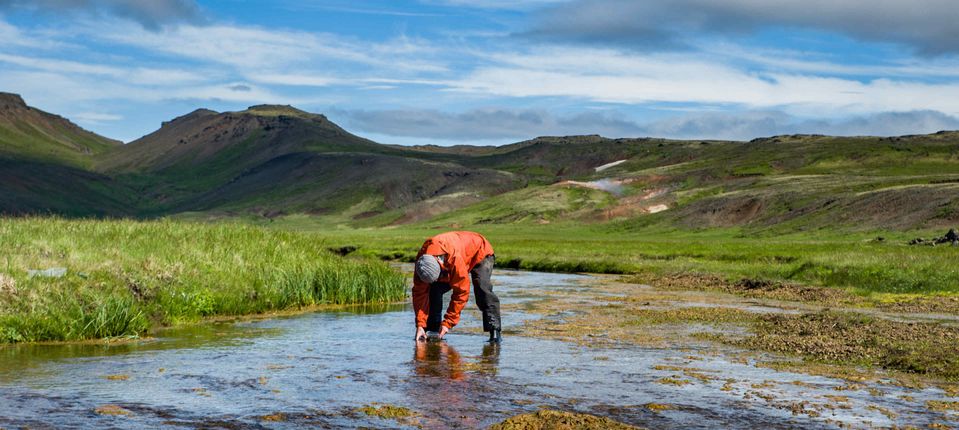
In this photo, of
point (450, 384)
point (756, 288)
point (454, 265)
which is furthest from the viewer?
point (756, 288)

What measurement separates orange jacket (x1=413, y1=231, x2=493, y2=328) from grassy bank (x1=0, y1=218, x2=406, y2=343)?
612 cm

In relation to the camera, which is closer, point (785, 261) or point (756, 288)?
point (756, 288)

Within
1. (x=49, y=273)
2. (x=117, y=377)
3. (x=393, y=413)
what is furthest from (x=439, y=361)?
(x=49, y=273)

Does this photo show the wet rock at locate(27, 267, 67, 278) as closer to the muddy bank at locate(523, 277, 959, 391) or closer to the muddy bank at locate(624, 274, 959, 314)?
the muddy bank at locate(523, 277, 959, 391)

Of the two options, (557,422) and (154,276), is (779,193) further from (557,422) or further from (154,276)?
(557,422)

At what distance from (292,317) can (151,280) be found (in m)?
3.57

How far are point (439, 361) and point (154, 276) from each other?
992cm

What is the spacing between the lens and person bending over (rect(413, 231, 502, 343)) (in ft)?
57.6

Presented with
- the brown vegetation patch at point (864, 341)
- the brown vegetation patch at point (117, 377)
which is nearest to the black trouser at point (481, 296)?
the brown vegetation patch at point (864, 341)

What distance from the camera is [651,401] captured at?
13500 mm

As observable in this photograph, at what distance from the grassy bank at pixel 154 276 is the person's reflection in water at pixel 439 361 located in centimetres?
619

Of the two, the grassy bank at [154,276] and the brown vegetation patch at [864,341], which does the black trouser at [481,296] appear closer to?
the brown vegetation patch at [864,341]

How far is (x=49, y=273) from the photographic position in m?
20.9

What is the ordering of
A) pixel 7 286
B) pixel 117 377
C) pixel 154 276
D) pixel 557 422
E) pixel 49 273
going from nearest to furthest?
1. pixel 557 422
2. pixel 117 377
3. pixel 7 286
4. pixel 49 273
5. pixel 154 276
